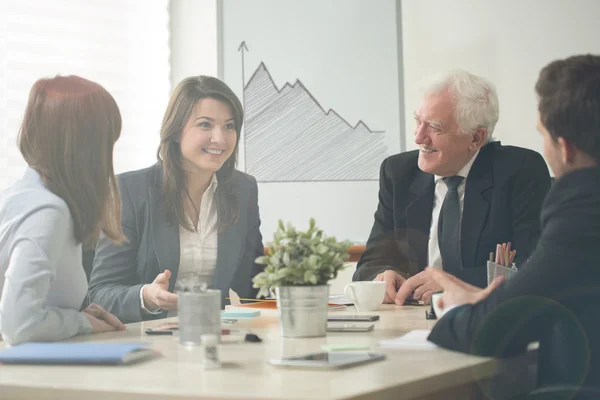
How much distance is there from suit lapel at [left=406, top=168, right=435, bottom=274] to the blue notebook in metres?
1.55

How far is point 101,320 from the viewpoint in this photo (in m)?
1.79

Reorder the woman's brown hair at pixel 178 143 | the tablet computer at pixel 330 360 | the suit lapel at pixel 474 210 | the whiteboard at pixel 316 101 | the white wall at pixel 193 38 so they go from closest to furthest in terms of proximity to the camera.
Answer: the tablet computer at pixel 330 360 → the suit lapel at pixel 474 210 → the woman's brown hair at pixel 178 143 → the whiteboard at pixel 316 101 → the white wall at pixel 193 38

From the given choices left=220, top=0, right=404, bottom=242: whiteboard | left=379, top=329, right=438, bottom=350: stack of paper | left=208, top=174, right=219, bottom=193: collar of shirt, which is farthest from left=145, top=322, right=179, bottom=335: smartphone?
left=220, top=0, right=404, bottom=242: whiteboard

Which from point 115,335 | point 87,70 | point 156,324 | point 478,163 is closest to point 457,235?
point 478,163

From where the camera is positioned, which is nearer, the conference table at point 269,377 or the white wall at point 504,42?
the conference table at point 269,377

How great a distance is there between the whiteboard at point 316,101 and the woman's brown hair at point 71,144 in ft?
7.62

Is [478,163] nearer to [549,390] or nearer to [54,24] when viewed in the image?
[549,390]

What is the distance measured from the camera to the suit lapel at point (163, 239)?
2.75 metres

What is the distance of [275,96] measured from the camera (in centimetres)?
412

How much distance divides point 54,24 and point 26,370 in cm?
286

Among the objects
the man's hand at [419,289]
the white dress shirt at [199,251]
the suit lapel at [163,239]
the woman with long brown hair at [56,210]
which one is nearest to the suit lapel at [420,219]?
the man's hand at [419,289]

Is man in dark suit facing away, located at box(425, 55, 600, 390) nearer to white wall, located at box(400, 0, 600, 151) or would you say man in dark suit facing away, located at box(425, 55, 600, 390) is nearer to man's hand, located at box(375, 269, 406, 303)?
man's hand, located at box(375, 269, 406, 303)

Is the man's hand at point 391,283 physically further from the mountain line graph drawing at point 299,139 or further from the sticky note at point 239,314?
the mountain line graph drawing at point 299,139

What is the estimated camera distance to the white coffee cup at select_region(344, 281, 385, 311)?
7.08ft
